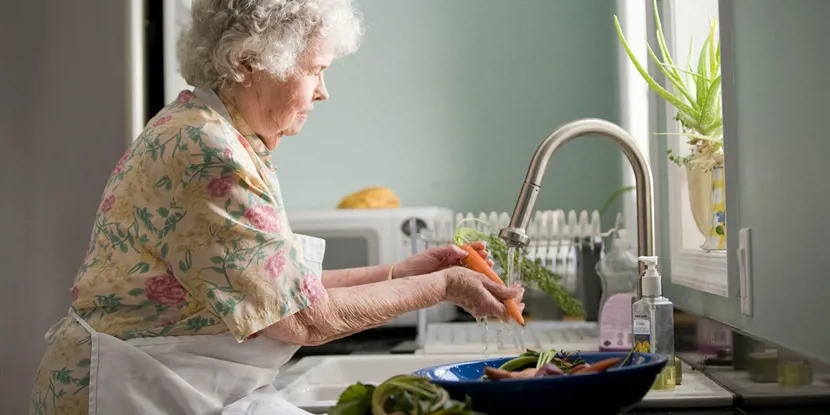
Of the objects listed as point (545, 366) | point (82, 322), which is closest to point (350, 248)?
point (82, 322)

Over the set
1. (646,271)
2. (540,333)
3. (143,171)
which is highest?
(143,171)

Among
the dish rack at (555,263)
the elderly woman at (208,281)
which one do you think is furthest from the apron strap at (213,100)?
the dish rack at (555,263)

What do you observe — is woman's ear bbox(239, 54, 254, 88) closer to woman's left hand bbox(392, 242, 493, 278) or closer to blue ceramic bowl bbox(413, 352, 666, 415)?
woman's left hand bbox(392, 242, 493, 278)

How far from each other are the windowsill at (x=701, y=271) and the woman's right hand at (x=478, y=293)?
0.42 m

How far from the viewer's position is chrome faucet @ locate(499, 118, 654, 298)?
1188 millimetres

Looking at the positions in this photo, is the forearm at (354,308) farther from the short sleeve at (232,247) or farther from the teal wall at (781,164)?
the teal wall at (781,164)

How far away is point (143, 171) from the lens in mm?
1238

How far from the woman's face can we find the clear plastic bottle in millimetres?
740

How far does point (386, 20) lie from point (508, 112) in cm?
54

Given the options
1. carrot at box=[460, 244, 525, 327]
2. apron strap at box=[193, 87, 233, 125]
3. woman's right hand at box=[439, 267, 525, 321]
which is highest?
apron strap at box=[193, 87, 233, 125]

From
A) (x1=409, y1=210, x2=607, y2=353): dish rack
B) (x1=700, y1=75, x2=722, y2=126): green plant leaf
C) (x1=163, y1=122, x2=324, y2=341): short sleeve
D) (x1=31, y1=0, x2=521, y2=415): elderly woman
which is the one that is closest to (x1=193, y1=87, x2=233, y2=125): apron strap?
(x1=31, y1=0, x2=521, y2=415): elderly woman

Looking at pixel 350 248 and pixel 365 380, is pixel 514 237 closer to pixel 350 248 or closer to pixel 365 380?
pixel 365 380

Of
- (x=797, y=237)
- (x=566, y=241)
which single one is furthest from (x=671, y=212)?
(x=797, y=237)

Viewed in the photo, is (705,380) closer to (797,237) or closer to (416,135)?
(797,237)
